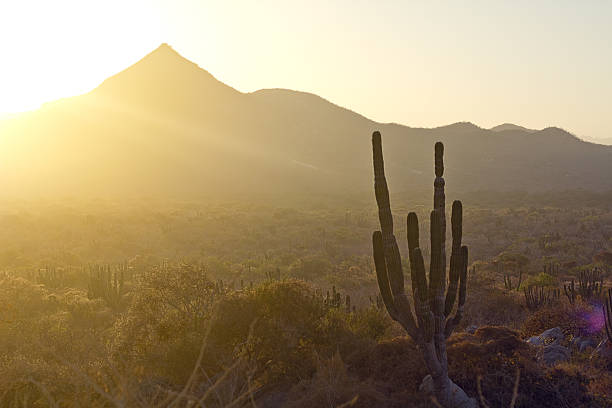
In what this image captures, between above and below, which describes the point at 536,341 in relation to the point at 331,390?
below

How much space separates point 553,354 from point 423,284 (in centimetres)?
435

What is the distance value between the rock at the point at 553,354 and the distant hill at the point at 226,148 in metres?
59.2

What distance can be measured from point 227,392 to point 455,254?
15.2 feet

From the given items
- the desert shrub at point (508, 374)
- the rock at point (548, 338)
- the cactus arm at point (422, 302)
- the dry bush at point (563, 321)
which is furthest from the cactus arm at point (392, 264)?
the dry bush at point (563, 321)

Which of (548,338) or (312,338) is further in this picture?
(548,338)

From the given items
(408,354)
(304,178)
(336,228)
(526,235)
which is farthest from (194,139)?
(408,354)

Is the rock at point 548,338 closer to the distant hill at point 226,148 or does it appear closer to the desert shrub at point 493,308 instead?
the desert shrub at point 493,308

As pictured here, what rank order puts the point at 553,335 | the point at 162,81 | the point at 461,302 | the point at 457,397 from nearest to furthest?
the point at 457,397 < the point at 461,302 < the point at 553,335 < the point at 162,81

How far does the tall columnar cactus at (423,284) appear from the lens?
7.66 m

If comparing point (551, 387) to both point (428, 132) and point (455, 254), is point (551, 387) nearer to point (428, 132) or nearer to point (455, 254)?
point (455, 254)

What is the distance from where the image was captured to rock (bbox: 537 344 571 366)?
9633 mm

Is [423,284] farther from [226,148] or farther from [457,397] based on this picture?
[226,148]

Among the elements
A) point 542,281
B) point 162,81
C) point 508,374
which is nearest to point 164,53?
point 162,81

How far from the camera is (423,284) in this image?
767 cm
